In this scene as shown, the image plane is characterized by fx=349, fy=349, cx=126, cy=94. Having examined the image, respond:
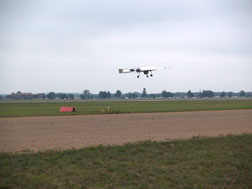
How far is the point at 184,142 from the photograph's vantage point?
2450 centimetres

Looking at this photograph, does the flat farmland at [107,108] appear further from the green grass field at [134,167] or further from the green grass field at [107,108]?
the green grass field at [134,167]

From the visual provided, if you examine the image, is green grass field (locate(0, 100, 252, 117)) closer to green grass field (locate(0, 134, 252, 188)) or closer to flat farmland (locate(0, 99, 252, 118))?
flat farmland (locate(0, 99, 252, 118))

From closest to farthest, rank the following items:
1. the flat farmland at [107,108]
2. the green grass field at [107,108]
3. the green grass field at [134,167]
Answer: the green grass field at [134,167] < the flat farmland at [107,108] < the green grass field at [107,108]

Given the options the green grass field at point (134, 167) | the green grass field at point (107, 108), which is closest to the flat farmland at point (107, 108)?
the green grass field at point (107, 108)

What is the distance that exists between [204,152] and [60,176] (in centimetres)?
949

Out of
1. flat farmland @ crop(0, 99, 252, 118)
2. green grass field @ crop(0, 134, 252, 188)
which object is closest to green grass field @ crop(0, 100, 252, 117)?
flat farmland @ crop(0, 99, 252, 118)

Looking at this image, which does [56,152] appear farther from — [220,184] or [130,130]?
[130,130]

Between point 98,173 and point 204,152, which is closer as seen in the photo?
point 98,173

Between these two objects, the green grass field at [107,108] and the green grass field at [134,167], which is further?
the green grass field at [107,108]

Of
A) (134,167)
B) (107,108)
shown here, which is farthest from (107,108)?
(134,167)

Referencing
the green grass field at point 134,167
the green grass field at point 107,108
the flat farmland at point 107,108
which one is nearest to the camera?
the green grass field at point 134,167

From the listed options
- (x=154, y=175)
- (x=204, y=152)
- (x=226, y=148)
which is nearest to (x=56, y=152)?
(x=154, y=175)

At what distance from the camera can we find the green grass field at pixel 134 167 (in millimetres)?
15133

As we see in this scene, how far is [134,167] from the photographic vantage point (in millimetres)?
17484
